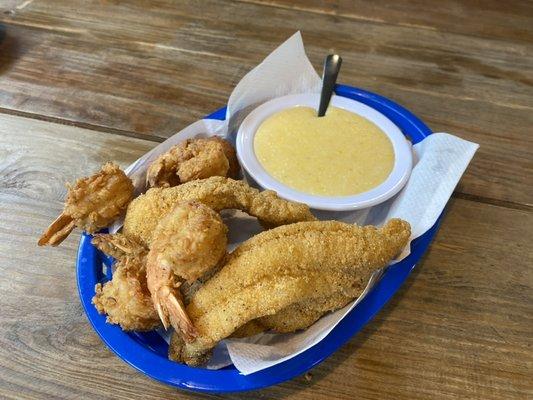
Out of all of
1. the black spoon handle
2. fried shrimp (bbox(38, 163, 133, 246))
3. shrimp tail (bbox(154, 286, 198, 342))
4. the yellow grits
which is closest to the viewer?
shrimp tail (bbox(154, 286, 198, 342))

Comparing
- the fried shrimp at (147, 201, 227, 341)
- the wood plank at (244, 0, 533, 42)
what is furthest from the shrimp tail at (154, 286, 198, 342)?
the wood plank at (244, 0, 533, 42)

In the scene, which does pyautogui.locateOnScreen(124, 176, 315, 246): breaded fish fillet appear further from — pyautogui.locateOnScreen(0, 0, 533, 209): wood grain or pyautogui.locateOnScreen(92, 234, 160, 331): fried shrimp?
pyautogui.locateOnScreen(0, 0, 533, 209): wood grain

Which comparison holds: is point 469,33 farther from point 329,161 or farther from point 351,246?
point 351,246

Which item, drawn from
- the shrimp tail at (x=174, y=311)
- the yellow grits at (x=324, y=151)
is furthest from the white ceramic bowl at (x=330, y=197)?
the shrimp tail at (x=174, y=311)

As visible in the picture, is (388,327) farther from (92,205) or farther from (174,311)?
(92,205)

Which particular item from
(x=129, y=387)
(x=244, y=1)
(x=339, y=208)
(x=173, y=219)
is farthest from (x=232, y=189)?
(x=244, y=1)
